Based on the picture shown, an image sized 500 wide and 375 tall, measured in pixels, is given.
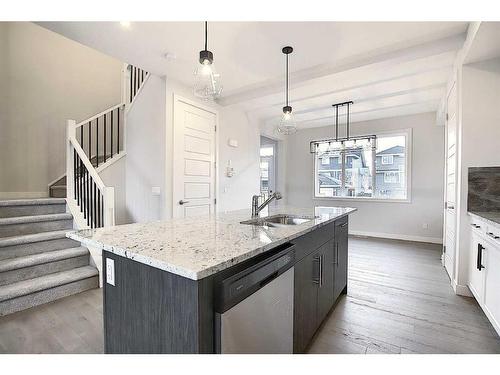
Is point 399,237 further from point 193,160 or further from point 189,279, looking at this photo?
point 189,279

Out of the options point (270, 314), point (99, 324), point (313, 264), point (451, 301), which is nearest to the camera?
point (270, 314)

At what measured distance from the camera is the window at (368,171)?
5457 millimetres

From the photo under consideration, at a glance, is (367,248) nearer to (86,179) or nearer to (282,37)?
(282,37)

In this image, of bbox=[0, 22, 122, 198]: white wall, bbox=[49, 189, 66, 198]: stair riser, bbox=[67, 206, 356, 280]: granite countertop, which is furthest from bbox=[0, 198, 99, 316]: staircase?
bbox=[67, 206, 356, 280]: granite countertop

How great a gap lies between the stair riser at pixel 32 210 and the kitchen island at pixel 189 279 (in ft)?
7.96

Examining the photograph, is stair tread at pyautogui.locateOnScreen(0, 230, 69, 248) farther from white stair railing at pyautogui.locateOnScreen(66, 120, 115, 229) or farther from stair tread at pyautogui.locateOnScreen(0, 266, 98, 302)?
stair tread at pyautogui.locateOnScreen(0, 266, 98, 302)

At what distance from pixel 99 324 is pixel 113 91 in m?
4.42

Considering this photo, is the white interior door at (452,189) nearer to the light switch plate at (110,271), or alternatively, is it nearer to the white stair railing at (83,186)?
the light switch plate at (110,271)

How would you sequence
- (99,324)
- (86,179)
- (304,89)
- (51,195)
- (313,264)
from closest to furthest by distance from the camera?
(313,264) → (99,324) → (86,179) → (304,89) → (51,195)

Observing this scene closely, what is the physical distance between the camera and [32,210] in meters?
3.21

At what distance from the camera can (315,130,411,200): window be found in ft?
17.9

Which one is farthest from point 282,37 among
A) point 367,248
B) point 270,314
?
point 367,248

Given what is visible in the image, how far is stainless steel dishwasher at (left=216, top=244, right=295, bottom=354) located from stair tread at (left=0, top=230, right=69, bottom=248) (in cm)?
284

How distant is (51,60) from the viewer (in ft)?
14.5
